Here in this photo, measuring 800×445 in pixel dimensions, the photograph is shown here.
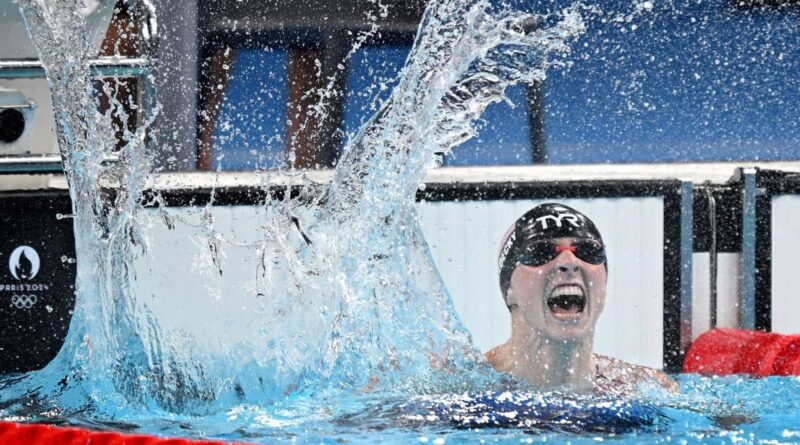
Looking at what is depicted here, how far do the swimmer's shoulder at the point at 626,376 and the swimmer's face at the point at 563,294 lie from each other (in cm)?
12

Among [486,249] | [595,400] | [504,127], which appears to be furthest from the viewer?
[504,127]

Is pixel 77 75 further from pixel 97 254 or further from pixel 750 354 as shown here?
pixel 750 354

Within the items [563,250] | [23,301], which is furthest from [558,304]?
[23,301]

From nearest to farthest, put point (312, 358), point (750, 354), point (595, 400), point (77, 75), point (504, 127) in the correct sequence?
point (595, 400), point (312, 358), point (77, 75), point (750, 354), point (504, 127)

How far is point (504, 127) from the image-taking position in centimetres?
397

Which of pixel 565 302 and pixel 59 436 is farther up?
pixel 565 302

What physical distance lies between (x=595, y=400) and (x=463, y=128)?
41.7 inches

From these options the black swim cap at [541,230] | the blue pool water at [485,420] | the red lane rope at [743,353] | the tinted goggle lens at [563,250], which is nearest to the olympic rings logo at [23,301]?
the blue pool water at [485,420]

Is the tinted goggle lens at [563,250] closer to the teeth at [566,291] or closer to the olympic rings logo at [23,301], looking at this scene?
the teeth at [566,291]

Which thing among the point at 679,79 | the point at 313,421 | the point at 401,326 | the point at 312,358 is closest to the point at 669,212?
the point at 679,79

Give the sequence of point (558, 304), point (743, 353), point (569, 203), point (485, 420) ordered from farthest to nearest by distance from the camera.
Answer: point (569, 203) → point (743, 353) → point (558, 304) → point (485, 420)

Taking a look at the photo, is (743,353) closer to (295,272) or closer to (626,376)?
(626,376)

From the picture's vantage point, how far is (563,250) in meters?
2.75

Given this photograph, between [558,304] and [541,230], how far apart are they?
185mm
